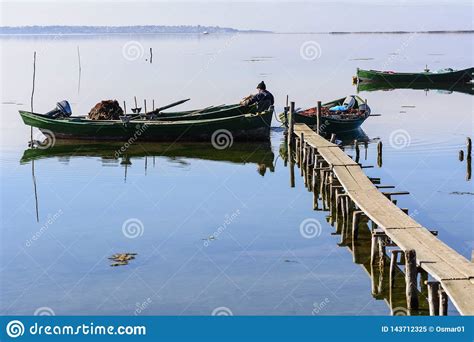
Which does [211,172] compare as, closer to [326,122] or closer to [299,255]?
[326,122]

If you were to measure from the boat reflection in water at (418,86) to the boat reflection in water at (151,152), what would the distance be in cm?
2576

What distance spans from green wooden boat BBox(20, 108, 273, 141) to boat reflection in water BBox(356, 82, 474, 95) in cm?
2533

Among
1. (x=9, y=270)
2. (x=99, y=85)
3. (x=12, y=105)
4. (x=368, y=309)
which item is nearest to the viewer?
(x=368, y=309)

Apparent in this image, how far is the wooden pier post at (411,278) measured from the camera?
14.7 meters

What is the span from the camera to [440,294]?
1400 centimetres

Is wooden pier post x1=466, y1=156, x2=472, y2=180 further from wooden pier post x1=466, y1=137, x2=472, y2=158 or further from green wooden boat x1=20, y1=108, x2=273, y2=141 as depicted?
green wooden boat x1=20, y1=108, x2=273, y2=141

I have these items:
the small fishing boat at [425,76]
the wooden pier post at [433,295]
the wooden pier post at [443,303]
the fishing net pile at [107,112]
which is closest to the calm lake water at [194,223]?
the fishing net pile at [107,112]

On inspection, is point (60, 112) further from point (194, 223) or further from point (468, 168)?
point (468, 168)

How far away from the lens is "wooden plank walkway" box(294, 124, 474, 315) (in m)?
13.6

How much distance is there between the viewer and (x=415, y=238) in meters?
16.3

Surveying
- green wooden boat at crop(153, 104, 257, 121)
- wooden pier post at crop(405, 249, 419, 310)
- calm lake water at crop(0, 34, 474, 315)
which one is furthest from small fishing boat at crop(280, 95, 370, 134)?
wooden pier post at crop(405, 249, 419, 310)

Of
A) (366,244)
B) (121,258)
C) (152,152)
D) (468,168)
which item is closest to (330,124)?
(152,152)

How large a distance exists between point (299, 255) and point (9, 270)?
604 centimetres
